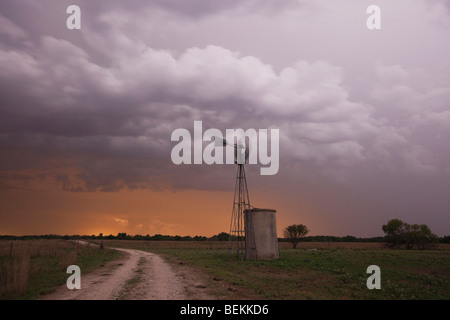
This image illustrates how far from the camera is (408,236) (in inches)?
3009

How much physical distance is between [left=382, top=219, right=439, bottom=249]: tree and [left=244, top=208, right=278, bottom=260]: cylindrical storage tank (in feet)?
200

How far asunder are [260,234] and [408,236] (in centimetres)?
6310

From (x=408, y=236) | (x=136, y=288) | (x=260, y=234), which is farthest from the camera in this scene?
(x=408, y=236)

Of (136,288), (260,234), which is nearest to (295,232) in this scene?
(260,234)

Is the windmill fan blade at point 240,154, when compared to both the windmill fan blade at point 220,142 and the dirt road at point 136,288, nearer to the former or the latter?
the windmill fan blade at point 220,142

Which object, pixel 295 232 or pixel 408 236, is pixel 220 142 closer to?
pixel 295 232

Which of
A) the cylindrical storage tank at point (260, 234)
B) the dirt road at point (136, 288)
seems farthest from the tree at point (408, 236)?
the dirt road at point (136, 288)

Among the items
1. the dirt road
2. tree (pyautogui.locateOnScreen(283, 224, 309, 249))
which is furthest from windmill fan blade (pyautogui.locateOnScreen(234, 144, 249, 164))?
tree (pyautogui.locateOnScreen(283, 224, 309, 249))

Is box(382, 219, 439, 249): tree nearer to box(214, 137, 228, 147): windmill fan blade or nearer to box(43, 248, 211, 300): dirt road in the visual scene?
box(214, 137, 228, 147): windmill fan blade

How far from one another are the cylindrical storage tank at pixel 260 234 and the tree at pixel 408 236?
A: 60.9 m

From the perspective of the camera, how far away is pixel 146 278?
16.0 meters

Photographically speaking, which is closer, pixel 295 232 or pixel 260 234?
pixel 260 234
